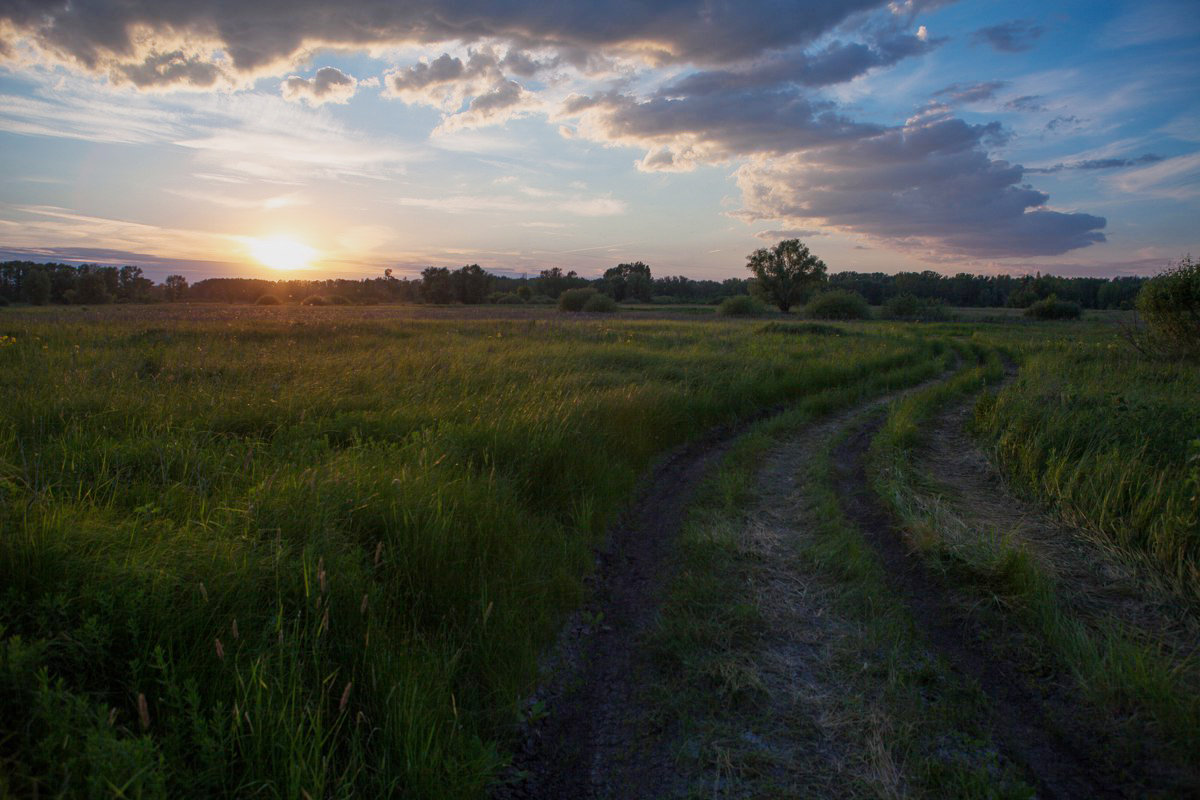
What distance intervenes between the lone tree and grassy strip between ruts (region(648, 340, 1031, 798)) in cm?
6201

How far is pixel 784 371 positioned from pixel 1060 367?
6.93 meters

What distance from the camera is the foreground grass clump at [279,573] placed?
7.59ft

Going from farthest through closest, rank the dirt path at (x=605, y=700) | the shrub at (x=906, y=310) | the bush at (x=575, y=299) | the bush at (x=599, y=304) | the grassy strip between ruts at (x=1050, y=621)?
1. the bush at (x=575, y=299)
2. the bush at (x=599, y=304)
3. the shrub at (x=906, y=310)
4. the grassy strip between ruts at (x=1050, y=621)
5. the dirt path at (x=605, y=700)

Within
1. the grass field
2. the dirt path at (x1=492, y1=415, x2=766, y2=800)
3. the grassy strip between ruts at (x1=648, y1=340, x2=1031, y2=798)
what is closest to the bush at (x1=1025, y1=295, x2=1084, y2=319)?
the grass field

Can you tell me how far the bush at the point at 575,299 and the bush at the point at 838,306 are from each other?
74.4ft

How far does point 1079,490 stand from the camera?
5.88 m

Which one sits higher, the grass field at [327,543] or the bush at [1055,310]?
the bush at [1055,310]

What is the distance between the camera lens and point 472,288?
8050 cm

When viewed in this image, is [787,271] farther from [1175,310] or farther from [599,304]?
[1175,310]

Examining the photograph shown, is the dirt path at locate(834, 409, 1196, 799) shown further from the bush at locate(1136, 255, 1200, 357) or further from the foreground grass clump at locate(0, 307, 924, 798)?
the bush at locate(1136, 255, 1200, 357)

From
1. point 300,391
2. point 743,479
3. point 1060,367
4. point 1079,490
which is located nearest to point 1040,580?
point 1079,490

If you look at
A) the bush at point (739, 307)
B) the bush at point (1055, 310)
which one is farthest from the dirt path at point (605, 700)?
the bush at point (1055, 310)

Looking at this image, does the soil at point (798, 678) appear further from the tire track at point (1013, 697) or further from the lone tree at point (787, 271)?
the lone tree at point (787, 271)

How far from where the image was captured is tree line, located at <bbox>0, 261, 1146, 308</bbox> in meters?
57.0
